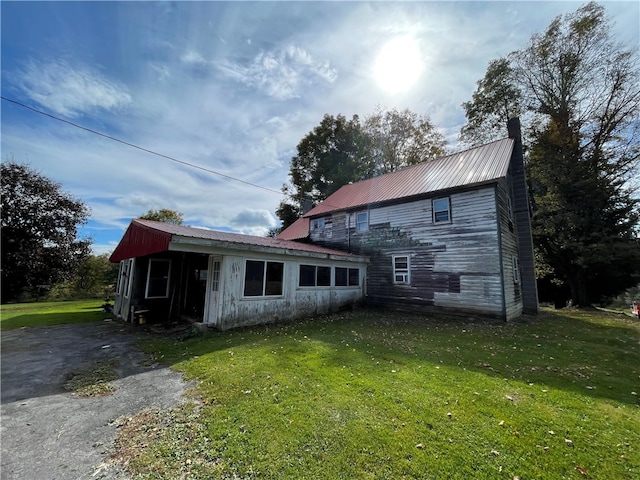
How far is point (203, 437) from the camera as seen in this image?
3268 millimetres

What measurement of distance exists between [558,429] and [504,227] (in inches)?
401

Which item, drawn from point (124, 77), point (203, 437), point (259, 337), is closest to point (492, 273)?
point (259, 337)

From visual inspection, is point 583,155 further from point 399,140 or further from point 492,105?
point 399,140

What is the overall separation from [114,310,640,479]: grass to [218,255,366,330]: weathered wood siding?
6.26 ft

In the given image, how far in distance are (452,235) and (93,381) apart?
495 inches

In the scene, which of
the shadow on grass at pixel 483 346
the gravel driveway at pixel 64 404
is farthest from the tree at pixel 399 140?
the gravel driveway at pixel 64 404

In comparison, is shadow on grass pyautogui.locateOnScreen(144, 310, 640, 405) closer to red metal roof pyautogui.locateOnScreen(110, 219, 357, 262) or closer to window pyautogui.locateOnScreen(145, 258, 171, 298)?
red metal roof pyautogui.locateOnScreen(110, 219, 357, 262)

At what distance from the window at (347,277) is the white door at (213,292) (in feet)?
19.1

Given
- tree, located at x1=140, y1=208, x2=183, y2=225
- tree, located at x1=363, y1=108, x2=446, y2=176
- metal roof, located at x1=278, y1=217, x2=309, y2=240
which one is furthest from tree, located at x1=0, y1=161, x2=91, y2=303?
tree, located at x1=363, y1=108, x2=446, y2=176

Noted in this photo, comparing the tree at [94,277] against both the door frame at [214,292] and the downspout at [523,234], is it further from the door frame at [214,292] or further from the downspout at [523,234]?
the downspout at [523,234]

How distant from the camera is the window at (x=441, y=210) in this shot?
12045 mm

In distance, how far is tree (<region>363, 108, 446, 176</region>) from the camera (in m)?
29.9

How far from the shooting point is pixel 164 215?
34562 mm

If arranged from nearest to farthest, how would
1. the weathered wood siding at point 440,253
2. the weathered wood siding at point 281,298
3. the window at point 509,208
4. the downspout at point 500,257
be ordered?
1. the weathered wood siding at point 281,298
2. the downspout at point 500,257
3. the weathered wood siding at point 440,253
4. the window at point 509,208
